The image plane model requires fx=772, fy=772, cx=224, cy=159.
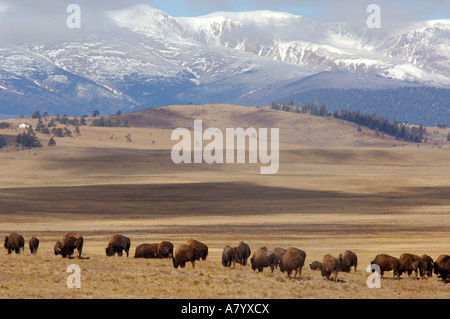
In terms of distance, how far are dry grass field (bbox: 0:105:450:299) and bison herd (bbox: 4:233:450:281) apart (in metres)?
0.44

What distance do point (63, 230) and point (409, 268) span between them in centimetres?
2677

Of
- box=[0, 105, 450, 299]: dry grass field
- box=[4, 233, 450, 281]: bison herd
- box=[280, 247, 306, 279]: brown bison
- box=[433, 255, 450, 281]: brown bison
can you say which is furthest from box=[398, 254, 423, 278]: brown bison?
box=[280, 247, 306, 279]: brown bison

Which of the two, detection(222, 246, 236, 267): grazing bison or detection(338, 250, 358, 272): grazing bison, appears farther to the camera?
detection(222, 246, 236, 267): grazing bison

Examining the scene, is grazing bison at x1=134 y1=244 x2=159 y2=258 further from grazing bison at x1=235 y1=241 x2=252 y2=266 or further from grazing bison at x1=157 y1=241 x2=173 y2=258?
grazing bison at x1=235 y1=241 x2=252 y2=266

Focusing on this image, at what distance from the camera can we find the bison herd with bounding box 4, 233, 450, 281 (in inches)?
1053

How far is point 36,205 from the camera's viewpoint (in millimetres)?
67000

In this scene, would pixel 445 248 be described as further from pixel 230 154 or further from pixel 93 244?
pixel 230 154

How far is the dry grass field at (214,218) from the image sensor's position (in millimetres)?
24359

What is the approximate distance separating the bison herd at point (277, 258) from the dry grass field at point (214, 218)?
1.46 feet

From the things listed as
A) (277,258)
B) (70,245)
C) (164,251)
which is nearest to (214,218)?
(164,251)
